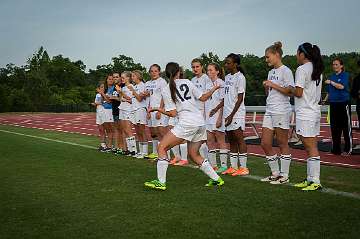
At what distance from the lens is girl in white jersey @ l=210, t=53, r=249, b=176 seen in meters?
8.22

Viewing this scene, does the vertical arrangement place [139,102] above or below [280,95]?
below

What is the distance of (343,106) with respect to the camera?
453 inches

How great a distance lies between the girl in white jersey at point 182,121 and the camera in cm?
702

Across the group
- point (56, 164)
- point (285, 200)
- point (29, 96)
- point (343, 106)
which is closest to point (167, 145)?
point (285, 200)

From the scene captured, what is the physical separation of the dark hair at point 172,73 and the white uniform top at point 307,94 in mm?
1784

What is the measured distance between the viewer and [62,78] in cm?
A: 9238

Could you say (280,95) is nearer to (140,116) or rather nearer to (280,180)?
(280,180)

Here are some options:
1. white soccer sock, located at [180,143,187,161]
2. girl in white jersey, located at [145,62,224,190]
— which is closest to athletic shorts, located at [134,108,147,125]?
white soccer sock, located at [180,143,187,161]

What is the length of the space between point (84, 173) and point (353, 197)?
15.7 feet

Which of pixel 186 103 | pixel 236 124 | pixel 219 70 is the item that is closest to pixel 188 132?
pixel 186 103

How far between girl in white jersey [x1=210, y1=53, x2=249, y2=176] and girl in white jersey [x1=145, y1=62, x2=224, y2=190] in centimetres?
121

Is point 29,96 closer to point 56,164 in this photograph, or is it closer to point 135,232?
point 56,164

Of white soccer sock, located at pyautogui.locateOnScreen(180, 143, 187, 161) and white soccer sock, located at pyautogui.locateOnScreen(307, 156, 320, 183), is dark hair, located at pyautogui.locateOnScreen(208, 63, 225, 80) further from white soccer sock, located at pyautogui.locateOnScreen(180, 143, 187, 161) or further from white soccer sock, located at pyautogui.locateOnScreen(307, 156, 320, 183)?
white soccer sock, located at pyautogui.locateOnScreen(307, 156, 320, 183)

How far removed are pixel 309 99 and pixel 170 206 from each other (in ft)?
8.64
